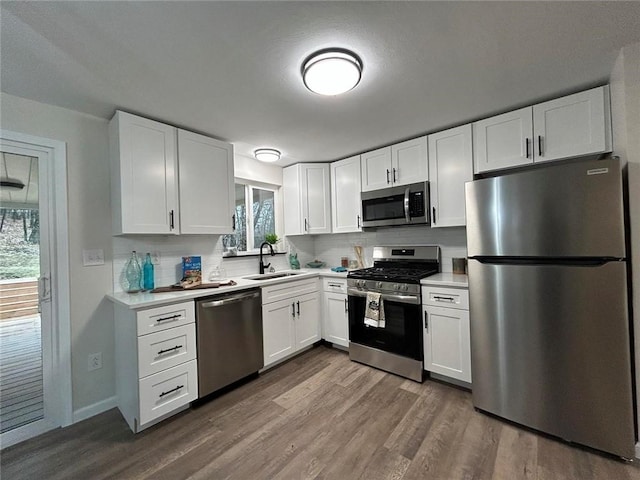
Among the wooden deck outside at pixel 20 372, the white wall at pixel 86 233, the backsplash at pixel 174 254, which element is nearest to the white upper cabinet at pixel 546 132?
the backsplash at pixel 174 254

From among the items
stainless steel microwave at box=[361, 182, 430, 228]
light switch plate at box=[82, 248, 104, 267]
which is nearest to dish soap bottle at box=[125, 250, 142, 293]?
light switch plate at box=[82, 248, 104, 267]

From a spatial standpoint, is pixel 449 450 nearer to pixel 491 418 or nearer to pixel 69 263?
pixel 491 418

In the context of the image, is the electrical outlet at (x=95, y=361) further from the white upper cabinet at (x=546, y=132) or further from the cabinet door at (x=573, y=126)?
the cabinet door at (x=573, y=126)

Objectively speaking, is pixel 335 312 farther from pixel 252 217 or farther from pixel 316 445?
pixel 252 217

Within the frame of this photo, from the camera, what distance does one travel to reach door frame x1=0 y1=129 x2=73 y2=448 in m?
1.97

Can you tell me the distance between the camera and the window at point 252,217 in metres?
3.29

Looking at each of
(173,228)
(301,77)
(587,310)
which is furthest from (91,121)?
(587,310)

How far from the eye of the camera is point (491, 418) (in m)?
1.90

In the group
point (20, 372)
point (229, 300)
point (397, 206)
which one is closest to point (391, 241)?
point (397, 206)

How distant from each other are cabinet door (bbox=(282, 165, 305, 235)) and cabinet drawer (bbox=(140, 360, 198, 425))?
1.99 m

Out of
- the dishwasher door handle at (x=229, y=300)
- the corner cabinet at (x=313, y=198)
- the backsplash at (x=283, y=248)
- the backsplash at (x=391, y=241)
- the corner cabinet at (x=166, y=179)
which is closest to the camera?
the corner cabinet at (x=166, y=179)

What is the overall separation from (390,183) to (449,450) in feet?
7.65

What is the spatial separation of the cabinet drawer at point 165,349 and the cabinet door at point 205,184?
904mm

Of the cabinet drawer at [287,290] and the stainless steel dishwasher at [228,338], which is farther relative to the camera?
the cabinet drawer at [287,290]
